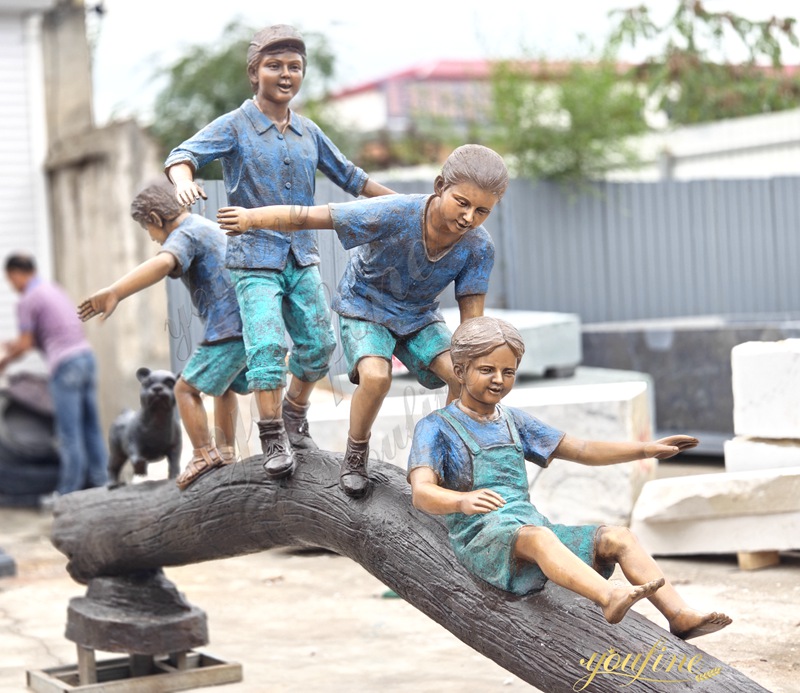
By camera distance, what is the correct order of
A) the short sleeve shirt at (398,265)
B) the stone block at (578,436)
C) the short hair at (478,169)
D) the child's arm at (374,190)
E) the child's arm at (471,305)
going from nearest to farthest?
the short hair at (478,169) < the short sleeve shirt at (398,265) < the child's arm at (471,305) < the child's arm at (374,190) < the stone block at (578,436)

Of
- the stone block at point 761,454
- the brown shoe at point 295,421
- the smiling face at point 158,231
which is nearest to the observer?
the brown shoe at point 295,421

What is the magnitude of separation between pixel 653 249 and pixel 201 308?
774 cm

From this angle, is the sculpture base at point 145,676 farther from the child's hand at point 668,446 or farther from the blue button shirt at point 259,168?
the child's hand at point 668,446

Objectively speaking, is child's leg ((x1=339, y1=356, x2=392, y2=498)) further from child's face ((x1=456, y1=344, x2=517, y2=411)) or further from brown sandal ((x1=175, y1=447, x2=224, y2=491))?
brown sandal ((x1=175, y1=447, x2=224, y2=491))

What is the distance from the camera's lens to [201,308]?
461 centimetres

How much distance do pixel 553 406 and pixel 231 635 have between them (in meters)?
2.27

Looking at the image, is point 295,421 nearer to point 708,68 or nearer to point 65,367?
point 65,367

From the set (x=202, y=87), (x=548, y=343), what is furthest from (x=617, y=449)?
(x=202, y=87)

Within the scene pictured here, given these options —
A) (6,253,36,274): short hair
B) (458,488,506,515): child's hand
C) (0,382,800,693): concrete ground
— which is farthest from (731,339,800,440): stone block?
(6,253,36,274): short hair

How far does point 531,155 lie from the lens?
11719 millimetres

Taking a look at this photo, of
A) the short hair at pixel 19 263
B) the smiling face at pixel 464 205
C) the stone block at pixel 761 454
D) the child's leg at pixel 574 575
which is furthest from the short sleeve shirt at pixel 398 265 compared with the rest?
the short hair at pixel 19 263

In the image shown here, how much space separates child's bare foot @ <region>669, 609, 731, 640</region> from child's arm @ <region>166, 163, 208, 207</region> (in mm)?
1840

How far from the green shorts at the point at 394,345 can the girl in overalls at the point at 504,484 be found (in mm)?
327

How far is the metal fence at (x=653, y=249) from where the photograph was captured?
11289 mm
